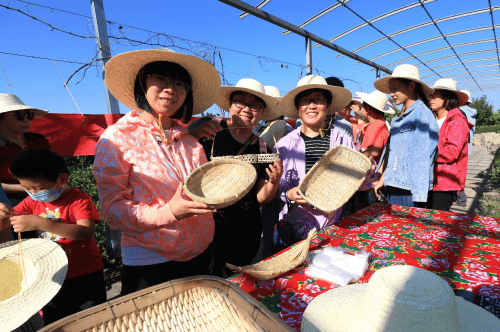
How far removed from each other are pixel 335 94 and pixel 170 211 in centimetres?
195

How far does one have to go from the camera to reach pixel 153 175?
4.41ft

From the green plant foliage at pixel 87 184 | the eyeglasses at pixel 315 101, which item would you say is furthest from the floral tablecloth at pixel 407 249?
the green plant foliage at pixel 87 184

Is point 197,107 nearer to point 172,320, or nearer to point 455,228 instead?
point 172,320

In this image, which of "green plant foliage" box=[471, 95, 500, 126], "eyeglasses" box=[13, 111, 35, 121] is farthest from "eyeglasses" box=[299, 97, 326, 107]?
"green plant foliage" box=[471, 95, 500, 126]

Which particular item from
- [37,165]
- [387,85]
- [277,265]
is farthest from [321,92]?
[37,165]

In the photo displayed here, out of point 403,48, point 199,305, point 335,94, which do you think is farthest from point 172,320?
point 403,48

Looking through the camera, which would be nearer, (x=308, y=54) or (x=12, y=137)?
(x=12, y=137)

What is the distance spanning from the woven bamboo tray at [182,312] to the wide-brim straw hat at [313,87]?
1.80 m

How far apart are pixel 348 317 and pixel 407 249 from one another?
1.03 m

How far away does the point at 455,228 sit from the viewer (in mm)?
1908

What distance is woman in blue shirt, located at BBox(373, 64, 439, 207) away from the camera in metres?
2.63

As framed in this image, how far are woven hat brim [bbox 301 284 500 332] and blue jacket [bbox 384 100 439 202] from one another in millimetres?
2114

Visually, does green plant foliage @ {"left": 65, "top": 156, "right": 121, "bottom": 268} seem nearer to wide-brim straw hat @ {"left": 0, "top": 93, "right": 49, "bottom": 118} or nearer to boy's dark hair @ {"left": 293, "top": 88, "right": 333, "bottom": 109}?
wide-brim straw hat @ {"left": 0, "top": 93, "right": 49, "bottom": 118}

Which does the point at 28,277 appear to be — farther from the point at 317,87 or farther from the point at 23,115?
the point at 317,87
